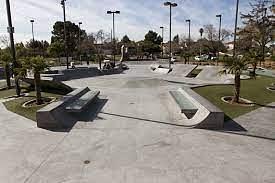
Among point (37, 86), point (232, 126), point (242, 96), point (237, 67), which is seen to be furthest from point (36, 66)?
point (242, 96)

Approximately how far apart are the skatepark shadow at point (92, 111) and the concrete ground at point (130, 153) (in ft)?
0.80

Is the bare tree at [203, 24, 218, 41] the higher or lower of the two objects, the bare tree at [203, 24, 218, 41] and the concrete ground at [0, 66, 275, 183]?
the higher

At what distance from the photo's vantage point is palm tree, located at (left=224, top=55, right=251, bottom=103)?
461 inches

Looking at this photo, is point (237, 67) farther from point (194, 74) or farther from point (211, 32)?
point (211, 32)

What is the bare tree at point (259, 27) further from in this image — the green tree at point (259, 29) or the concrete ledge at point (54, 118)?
the concrete ledge at point (54, 118)

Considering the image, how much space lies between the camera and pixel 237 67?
11.7 meters

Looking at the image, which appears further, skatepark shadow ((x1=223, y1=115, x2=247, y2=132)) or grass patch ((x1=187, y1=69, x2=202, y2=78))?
grass patch ((x1=187, y1=69, x2=202, y2=78))

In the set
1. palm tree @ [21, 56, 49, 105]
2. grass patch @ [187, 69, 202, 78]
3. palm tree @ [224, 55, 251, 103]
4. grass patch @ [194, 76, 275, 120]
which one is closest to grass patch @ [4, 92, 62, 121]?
palm tree @ [21, 56, 49, 105]

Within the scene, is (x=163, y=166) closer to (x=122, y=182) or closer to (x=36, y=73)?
(x=122, y=182)

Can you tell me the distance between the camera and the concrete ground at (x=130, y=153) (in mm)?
5395

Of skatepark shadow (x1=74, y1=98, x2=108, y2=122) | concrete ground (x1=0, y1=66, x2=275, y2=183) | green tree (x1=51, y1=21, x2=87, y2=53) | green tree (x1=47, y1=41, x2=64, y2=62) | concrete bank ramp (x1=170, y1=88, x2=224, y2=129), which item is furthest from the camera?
green tree (x1=51, y1=21, x2=87, y2=53)

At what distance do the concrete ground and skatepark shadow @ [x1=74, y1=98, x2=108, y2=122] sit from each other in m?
0.24

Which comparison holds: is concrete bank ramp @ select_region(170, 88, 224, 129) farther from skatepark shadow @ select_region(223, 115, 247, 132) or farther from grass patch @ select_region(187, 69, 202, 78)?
grass patch @ select_region(187, 69, 202, 78)

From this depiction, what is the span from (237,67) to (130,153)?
800 cm
